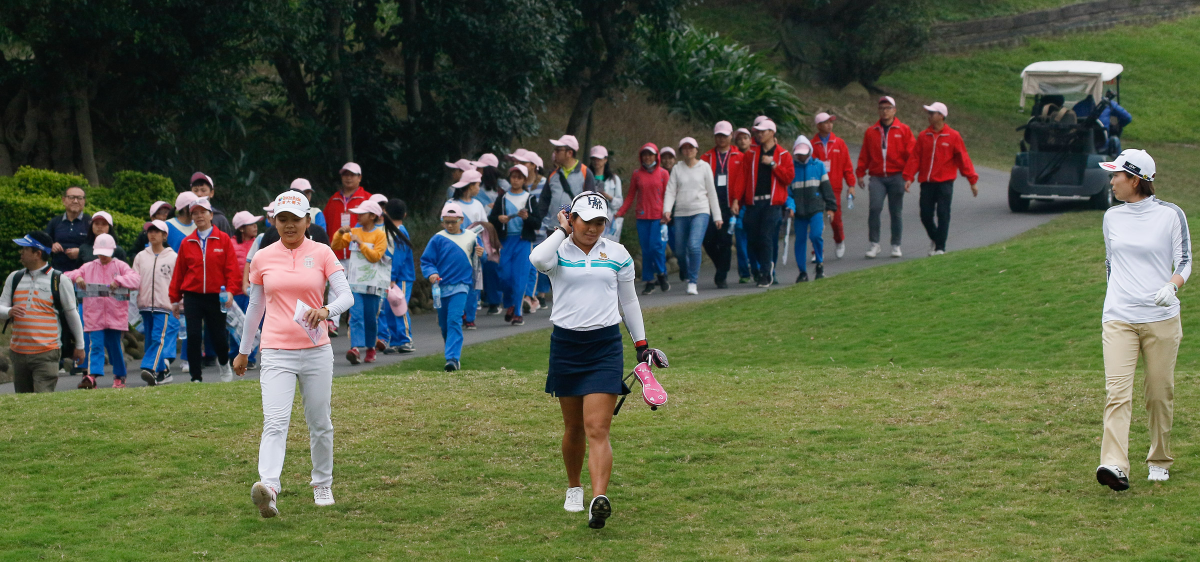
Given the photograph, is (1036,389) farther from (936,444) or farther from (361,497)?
(361,497)

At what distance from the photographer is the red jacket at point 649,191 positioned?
17.7 meters

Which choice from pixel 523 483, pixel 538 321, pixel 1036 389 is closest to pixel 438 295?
pixel 538 321

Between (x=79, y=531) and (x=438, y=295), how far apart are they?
6.05 m

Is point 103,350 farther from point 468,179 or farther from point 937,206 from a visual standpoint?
point 937,206

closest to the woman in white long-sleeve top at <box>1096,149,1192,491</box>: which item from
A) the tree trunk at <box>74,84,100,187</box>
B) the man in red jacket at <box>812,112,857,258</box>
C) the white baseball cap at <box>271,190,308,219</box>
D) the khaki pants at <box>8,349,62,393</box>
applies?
the white baseball cap at <box>271,190,308,219</box>

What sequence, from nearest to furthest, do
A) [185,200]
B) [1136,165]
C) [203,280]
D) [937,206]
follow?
[1136,165] → [203,280] → [185,200] → [937,206]

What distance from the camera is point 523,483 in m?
8.64

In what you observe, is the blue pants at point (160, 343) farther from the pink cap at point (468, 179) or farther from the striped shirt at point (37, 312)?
the pink cap at point (468, 179)

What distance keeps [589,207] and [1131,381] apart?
10.8 ft

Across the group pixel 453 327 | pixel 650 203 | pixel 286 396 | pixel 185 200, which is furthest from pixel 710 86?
pixel 286 396

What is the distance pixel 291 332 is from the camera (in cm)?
768

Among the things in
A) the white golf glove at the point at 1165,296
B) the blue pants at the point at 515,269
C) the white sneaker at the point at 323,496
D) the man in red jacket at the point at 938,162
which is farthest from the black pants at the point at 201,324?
the man in red jacket at the point at 938,162

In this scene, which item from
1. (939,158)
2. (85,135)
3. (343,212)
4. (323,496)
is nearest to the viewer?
(323,496)

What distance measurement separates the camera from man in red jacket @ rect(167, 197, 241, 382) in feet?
40.5
